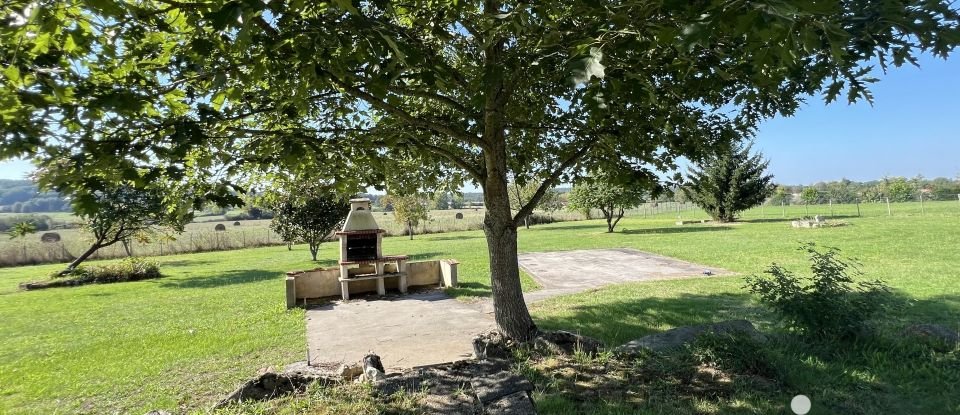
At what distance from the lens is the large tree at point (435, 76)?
2512 millimetres

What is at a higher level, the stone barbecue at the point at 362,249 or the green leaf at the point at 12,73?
the green leaf at the point at 12,73

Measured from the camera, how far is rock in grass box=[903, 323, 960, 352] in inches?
208

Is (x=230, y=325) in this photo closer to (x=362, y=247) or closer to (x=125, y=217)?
(x=362, y=247)

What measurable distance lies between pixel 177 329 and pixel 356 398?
7.22m

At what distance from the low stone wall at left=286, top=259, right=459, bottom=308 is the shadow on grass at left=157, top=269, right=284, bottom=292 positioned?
5707 mm

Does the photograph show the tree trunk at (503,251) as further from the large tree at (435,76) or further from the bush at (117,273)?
the bush at (117,273)

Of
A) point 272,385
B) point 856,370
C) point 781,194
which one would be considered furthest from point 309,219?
point 781,194

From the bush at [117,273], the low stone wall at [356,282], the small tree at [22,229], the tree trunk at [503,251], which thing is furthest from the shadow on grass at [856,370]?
the small tree at [22,229]

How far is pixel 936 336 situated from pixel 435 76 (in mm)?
6603

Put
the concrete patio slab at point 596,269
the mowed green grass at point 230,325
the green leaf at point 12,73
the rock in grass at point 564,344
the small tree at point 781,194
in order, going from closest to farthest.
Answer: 1. the green leaf at point 12,73
2. the mowed green grass at point 230,325
3. the rock in grass at point 564,344
4. the concrete patio slab at point 596,269
5. the small tree at point 781,194

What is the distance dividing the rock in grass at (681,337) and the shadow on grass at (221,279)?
1450 cm

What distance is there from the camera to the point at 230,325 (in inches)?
367

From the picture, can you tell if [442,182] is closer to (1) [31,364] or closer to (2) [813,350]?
(2) [813,350]

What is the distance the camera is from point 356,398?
4.06 meters
